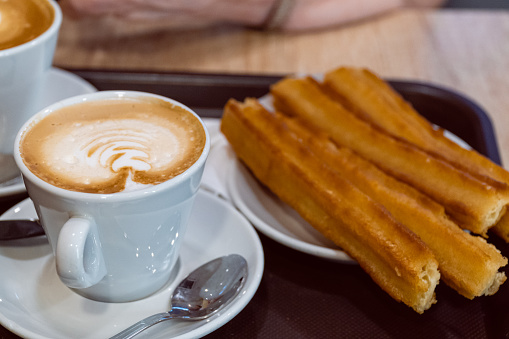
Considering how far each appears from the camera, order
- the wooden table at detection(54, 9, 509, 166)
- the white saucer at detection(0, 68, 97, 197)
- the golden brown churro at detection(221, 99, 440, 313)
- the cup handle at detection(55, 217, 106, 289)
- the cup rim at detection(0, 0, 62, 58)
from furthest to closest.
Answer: the wooden table at detection(54, 9, 509, 166) < the white saucer at detection(0, 68, 97, 197) < the cup rim at detection(0, 0, 62, 58) < the golden brown churro at detection(221, 99, 440, 313) < the cup handle at detection(55, 217, 106, 289)

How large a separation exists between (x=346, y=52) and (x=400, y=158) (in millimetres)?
665

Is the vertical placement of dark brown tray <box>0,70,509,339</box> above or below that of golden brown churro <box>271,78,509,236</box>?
below

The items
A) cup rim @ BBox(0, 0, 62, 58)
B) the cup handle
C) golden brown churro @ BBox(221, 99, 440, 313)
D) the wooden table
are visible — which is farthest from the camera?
the wooden table

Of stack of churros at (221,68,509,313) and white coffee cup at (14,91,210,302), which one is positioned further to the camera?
stack of churros at (221,68,509,313)

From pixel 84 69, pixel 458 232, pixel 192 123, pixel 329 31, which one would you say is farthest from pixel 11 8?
pixel 329 31

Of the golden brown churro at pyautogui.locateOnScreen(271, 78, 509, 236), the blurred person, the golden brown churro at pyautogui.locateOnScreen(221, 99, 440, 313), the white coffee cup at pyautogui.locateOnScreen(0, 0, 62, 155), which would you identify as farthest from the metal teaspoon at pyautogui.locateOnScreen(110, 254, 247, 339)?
the blurred person

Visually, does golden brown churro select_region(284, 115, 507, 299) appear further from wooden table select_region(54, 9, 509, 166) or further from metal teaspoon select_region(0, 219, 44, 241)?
wooden table select_region(54, 9, 509, 166)

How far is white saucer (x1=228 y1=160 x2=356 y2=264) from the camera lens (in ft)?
2.31

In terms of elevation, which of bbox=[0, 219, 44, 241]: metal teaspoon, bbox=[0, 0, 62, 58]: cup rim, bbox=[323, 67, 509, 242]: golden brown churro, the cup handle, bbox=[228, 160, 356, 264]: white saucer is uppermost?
bbox=[323, 67, 509, 242]: golden brown churro

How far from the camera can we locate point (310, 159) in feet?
2.52

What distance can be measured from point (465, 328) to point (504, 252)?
0.43ft

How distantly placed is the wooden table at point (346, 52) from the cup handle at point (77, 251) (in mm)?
720

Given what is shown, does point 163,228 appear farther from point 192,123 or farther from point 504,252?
point 504,252

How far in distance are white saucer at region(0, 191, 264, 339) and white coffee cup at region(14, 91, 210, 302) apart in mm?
20
